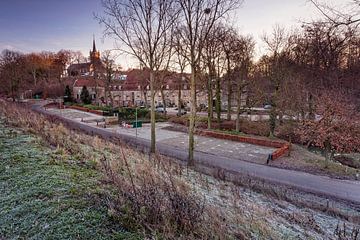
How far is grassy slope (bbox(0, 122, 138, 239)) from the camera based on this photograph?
11.8 ft

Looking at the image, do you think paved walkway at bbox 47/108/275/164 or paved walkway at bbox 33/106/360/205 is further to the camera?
paved walkway at bbox 47/108/275/164

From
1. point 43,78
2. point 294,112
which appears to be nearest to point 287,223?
point 294,112

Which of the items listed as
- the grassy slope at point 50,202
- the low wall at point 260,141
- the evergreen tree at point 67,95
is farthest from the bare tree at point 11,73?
the grassy slope at point 50,202

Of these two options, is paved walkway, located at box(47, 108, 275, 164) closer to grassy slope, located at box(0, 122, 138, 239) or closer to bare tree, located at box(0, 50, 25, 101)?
grassy slope, located at box(0, 122, 138, 239)

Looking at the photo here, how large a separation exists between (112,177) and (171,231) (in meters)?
2.09

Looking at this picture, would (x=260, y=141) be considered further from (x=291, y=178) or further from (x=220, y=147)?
(x=291, y=178)

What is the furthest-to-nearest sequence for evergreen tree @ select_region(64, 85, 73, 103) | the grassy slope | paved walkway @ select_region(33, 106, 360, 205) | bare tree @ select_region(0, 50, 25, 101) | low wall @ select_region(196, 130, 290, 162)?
evergreen tree @ select_region(64, 85, 73, 103) → bare tree @ select_region(0, 50, 25, 101) → low wall @ select_region(196, 130, 290, 162) → paved walkway @ select_region(33, 106, 360, 205) → the grassy slope

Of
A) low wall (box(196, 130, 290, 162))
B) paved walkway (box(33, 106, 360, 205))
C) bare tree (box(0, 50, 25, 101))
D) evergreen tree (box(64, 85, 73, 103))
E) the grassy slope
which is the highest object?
bare tree (box(0, 50, 25, 101))

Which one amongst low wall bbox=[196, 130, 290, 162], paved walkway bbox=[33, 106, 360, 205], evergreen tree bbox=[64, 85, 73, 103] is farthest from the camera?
evergreen tree bbox=[64, 85, 73, 103]

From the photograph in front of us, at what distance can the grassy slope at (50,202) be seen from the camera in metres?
3.61

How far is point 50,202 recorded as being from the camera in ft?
14.3

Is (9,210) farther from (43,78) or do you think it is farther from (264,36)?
(43,78)

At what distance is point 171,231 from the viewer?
12.0 ft

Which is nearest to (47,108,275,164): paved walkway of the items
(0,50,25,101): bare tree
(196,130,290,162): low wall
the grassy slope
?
(196,130,290,162): low wall
